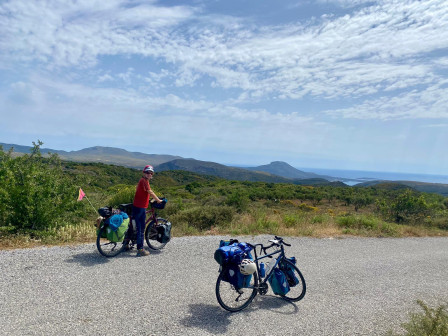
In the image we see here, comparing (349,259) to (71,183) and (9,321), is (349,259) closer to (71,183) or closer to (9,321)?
(9,321)

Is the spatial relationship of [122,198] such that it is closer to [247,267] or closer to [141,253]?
[141,253]

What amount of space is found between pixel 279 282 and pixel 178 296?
1.63m

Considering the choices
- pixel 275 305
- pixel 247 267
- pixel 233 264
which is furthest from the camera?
pixel 275 305

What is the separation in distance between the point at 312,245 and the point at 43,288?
6.84 metres

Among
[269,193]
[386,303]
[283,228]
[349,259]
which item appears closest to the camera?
[386,303]

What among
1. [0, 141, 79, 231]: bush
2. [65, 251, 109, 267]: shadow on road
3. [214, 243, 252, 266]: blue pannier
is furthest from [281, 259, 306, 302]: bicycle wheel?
[0, 141, 79, 231]: bush

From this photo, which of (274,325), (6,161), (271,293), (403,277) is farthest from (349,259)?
(6,161)

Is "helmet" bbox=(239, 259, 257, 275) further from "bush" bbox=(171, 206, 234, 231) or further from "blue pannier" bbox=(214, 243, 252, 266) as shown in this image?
"bush" bbox=(171, 206, 234, 231)

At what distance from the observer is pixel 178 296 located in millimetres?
4891

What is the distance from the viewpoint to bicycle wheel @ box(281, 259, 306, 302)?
5.07 meters

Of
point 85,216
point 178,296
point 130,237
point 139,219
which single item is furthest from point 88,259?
point 85,216

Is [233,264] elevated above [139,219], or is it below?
below

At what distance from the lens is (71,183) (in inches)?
371

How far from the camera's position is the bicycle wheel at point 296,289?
5074 millimetres
